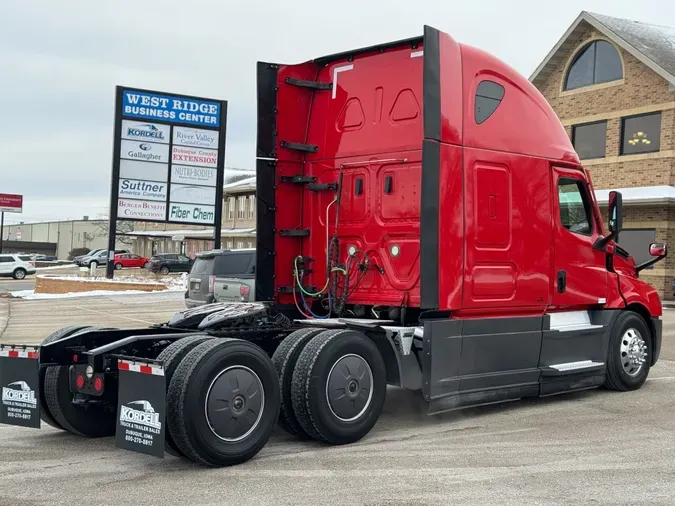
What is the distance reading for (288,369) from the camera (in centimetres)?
666

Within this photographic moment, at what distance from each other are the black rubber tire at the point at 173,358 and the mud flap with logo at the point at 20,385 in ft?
3.83

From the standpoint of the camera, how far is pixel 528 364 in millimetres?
8188

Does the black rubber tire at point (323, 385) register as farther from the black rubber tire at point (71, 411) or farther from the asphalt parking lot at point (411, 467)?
the black rubber tire at point (71, 411)

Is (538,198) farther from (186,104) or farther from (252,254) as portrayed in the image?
(186,104)

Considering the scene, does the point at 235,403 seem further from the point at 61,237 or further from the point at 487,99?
the point at 61,237

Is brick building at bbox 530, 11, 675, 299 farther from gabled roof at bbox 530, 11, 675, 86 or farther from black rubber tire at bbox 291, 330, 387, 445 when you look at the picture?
black rubber tire at bbox 291, 330, 387, 445

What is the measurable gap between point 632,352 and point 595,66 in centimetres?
2263

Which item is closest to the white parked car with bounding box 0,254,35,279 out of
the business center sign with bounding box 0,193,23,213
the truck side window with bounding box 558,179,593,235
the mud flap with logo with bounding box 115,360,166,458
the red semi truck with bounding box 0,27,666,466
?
the business center sign with bounding box 0,193,23,213

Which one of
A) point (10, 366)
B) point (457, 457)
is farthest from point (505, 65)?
point (10, 366)

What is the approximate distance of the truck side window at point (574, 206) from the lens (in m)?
8.67

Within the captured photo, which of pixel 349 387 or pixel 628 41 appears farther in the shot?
pixel 628 41

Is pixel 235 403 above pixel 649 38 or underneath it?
underneath

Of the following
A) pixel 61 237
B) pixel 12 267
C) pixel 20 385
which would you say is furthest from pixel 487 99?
pixel 61 237

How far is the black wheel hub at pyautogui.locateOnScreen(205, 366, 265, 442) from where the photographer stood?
5.91m
